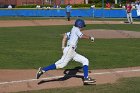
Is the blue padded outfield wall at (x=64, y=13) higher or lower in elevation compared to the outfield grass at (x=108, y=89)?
higher

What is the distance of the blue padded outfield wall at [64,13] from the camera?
5222 cm

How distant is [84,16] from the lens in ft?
175

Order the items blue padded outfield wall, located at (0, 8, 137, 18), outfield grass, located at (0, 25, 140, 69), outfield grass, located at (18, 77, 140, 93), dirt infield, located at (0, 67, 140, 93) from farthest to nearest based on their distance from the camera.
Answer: blue padded outfield wall, located at (0, 8, 137, 18), outfield grass, located at (0, 25, 140, 69), dirt infield, located at (0, 67, 140, 93), outfield grass, located at (18, 77, 140, 93)

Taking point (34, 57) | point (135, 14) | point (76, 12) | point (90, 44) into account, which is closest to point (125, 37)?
point (90, 44)

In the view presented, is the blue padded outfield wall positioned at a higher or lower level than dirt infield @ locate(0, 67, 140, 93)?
higher

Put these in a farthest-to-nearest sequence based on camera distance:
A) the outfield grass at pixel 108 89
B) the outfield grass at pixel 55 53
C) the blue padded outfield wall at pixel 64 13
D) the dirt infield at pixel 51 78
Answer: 1. the blue padded outfield wall at pixel 64 13
2. the outfield grass at pixel 55 53
3. the dirt infield at pixel 51 78
4. the outfield grass at pixel 108 89

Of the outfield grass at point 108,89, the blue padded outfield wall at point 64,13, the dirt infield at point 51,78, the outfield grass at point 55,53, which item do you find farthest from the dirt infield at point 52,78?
the blue padded outfield wall at point 64,13

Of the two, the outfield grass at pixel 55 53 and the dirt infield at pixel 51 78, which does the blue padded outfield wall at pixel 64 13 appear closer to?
the outfield grass at pixel 55 53

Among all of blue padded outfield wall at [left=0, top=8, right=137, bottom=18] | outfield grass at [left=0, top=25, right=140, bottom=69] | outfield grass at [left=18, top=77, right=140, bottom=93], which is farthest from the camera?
blue padded outfield wall at [left=0, top=8, right=137, bottom=18]

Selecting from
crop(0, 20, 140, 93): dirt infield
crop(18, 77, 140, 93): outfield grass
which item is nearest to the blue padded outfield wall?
crop(0, 20, 140, 93): dirt infield

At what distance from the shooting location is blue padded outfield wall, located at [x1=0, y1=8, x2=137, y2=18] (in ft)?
171

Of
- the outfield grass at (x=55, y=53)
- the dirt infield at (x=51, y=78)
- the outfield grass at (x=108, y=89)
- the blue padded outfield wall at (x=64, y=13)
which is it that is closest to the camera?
the outfield grass at (x=108, y=89)

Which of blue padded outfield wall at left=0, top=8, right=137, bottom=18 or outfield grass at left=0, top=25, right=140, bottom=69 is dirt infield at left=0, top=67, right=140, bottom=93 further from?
blue padded outfield wall at left=0, top=8, right=137, bottom=18

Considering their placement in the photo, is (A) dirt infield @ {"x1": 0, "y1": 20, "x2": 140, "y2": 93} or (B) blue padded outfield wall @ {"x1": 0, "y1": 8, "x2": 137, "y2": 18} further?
(B) blue padded outfield wall @ {"x1": 0, "y1": 8, "x2": 137, "y2": 18}
